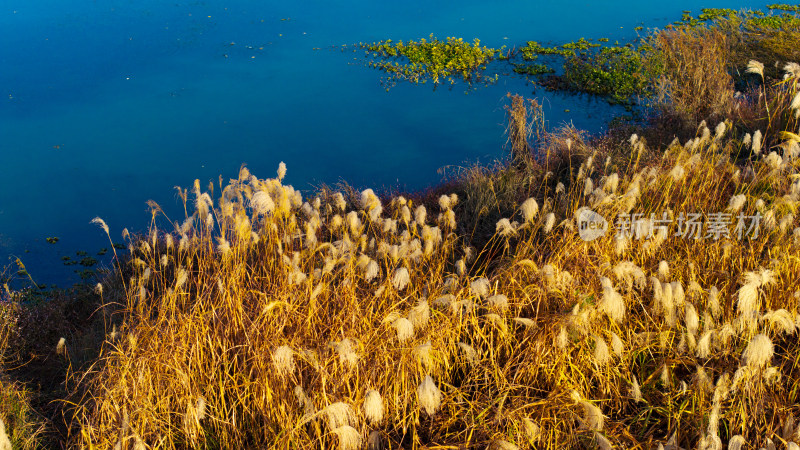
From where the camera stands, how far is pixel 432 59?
334 inches

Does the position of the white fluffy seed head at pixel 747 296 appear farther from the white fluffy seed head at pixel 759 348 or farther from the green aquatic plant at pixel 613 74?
the green aquatic plant at pixel 613 74

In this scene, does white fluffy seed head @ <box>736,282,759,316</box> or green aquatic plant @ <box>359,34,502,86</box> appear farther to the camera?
green aquatic plant @ <box>359,34,502,86</box>

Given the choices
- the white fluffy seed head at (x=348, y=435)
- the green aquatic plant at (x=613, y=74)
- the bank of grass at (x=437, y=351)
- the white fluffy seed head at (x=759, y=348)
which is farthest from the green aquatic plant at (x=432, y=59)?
the white fluffy seed head at (x=348, y=435)

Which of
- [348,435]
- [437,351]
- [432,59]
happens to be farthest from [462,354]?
[432,59]

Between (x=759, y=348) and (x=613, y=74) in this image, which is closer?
(x=759, y=348)

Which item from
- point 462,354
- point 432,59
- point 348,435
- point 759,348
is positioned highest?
point 432,59

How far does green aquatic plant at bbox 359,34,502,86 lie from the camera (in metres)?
8.21

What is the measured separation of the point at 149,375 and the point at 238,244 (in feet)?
3.18

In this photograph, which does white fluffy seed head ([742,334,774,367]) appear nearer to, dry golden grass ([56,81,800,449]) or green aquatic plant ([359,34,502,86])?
dry golden grass ([56,81,800,449])

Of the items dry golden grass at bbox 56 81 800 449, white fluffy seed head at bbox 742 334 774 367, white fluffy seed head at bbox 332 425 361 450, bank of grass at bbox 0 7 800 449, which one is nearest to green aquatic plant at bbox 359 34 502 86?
bank of grass at bbox 0 7 800 449

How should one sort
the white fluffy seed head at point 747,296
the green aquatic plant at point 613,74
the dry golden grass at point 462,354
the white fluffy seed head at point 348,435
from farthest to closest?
1. the green aquatic plant at point 613,74
2. the dry golden grass at point 462,354
3. the white fluffy seed head at point 747,296
4. the white fluffy seed head at point 348,435

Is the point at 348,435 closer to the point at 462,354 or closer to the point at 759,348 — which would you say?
the point at 462,354

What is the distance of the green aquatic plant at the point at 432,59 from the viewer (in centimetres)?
821

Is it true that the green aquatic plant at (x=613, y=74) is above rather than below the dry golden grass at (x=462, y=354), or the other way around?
above
